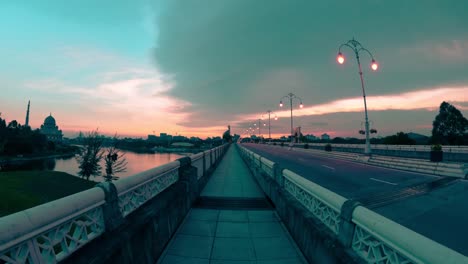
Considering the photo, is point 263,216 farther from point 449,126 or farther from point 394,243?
point 449,126

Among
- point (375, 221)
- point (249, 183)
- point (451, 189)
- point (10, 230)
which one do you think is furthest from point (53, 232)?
point (451, 189)

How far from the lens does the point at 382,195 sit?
9664 millimetres

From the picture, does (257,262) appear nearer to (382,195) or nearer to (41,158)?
(382,195)

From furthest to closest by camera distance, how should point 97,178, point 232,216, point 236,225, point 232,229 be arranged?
1. point 97,178
2. point 232,216
3. point 236,225
4. point 232,229

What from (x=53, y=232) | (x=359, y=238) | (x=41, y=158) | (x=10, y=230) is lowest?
(x=41, y=158)

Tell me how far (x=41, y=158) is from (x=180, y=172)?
154181 millimetres

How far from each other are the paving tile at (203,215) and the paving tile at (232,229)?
1.89 feet

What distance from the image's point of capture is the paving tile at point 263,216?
284 inches

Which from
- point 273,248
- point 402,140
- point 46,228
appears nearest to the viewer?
point 46,228

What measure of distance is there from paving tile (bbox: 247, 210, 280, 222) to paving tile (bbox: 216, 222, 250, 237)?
0.55 meters

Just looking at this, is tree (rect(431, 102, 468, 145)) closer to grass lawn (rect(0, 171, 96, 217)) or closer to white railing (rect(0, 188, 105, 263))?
white railing (rect(0, 188, 105, 263))

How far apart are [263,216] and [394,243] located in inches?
209

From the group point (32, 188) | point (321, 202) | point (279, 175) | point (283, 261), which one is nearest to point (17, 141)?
point (32, 188)

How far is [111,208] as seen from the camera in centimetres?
382
